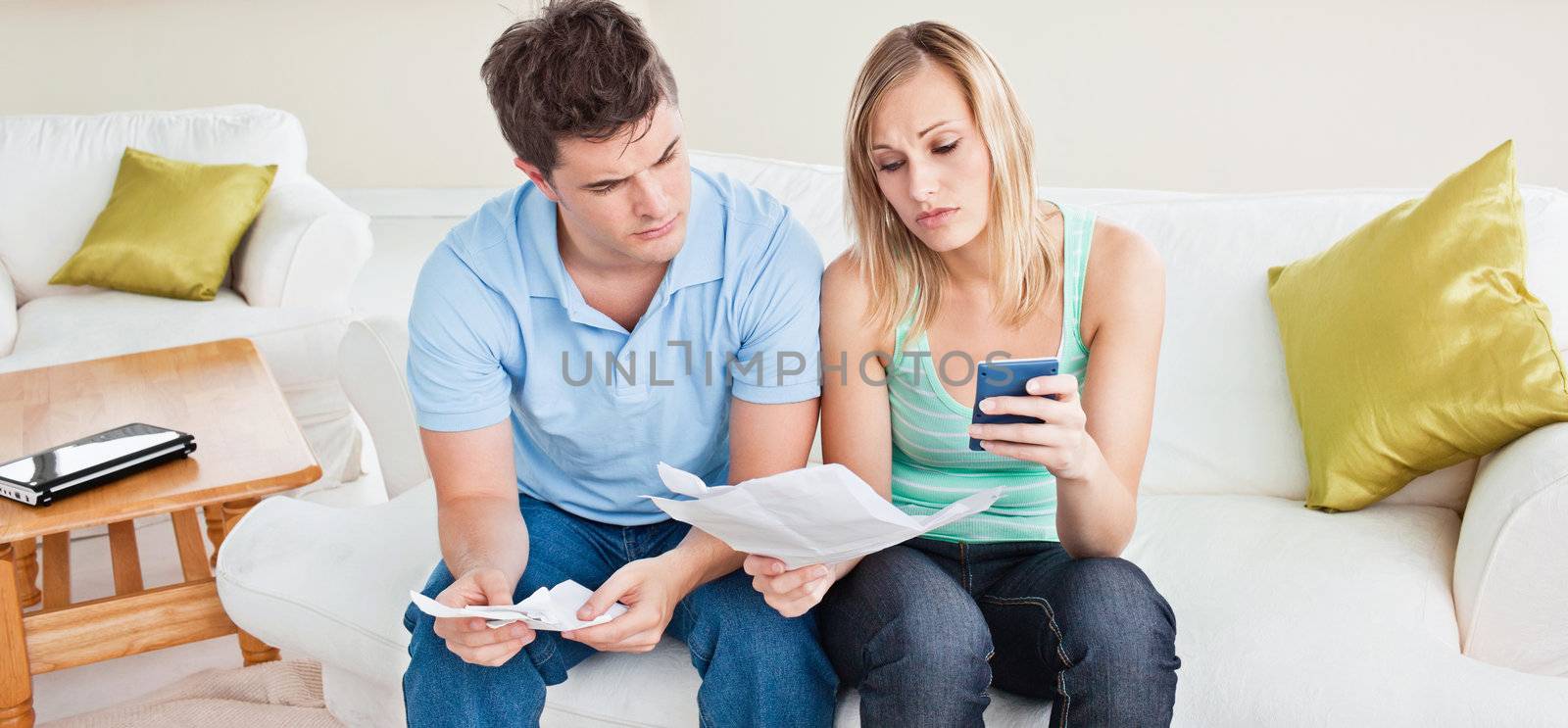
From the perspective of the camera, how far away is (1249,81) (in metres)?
4.03

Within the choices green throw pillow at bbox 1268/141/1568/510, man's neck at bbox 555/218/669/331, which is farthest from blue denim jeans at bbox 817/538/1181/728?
green throw pillow at bbox 1268/141/1568/510

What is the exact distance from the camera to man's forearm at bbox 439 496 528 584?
1.56 metres

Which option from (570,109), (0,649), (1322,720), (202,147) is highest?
(570,109)

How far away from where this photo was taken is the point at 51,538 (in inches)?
92.4

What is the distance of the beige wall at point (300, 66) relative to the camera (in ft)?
18.0

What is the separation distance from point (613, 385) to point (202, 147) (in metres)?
2.43

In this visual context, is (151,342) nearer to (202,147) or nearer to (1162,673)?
(202,147)

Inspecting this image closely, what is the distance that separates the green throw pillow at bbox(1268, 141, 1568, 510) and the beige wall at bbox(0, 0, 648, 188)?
14.3 ft

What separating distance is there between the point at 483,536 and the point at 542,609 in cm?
25

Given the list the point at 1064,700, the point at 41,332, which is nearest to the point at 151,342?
the point at 41,332

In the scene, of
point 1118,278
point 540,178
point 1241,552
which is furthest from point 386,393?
point 1241,552

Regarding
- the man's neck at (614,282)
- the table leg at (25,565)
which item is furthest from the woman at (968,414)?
the table leg at (25,565)

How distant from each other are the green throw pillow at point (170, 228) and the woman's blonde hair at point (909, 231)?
2.22 m

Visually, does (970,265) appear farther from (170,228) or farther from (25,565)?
(170,228)
